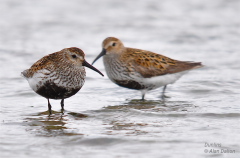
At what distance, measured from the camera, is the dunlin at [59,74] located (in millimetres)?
6953

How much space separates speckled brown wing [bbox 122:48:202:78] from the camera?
8773 mm

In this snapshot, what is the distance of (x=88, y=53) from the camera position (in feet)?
41.9

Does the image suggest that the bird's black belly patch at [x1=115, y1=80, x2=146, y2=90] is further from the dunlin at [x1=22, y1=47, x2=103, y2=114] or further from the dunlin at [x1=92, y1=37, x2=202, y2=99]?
the dunlin at [x1=22, y1=47, x2=103, y2=114]

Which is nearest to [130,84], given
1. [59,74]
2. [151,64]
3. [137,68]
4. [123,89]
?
[137,68]

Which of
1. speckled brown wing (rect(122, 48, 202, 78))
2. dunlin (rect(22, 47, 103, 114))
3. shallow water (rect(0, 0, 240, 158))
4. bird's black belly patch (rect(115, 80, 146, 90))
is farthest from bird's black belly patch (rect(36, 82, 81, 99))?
speckled brown wing (rect(122, 48, 202, 78))

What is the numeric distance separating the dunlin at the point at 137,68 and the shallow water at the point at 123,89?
17.1 inches

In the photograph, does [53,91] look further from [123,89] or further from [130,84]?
[123,89]

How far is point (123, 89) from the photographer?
966 cm

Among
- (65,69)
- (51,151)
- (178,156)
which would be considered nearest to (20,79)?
(65,69)

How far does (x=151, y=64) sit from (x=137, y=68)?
1.43ft

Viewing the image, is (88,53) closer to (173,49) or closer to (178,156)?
(173,49)

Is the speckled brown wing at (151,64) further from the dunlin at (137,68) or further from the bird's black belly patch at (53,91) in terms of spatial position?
the bird's black belly patch at (53,91)

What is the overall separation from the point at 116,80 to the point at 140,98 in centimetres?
77

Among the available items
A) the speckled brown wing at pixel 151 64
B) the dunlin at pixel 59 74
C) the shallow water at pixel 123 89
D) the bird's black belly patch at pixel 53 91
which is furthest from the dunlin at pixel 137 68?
the bird's black belly patch at pixel 53 91
